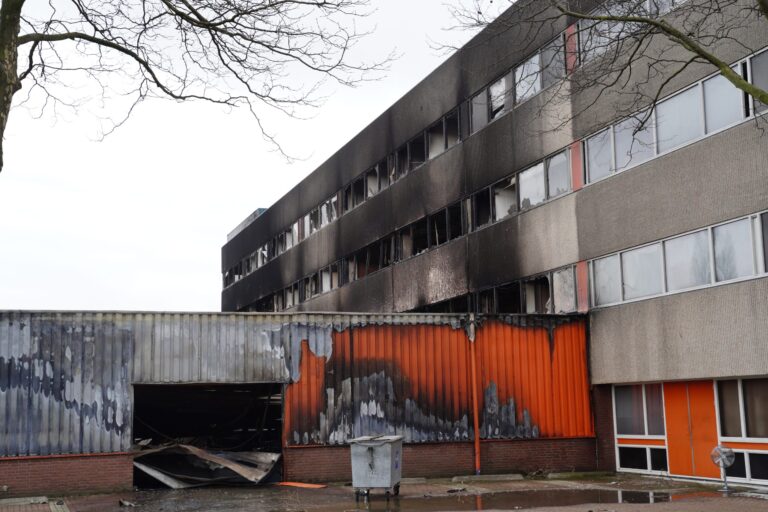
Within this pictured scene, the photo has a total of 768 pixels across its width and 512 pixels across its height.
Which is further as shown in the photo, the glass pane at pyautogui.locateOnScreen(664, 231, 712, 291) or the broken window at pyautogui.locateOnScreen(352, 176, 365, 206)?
the broken window at pyautogui.locateOnScreen(352, 176, 365, 206)

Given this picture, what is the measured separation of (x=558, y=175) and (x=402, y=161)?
33.3ft

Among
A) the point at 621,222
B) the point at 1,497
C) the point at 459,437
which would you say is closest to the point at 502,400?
the point at 459,437

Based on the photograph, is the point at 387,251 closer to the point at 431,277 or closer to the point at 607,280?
the point at 431,277

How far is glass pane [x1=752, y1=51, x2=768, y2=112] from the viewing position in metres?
17.2

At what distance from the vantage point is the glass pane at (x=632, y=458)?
70.2 ft

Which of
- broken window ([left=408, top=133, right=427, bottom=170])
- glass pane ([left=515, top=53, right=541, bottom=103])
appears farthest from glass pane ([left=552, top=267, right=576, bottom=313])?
broken window ([left=408, top=133, right=427, bottom=170])

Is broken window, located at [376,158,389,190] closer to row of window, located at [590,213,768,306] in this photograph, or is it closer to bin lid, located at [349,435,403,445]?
row of window, located at [590,213,768,306]

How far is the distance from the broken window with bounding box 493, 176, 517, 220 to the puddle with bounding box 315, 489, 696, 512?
9084 millimetres

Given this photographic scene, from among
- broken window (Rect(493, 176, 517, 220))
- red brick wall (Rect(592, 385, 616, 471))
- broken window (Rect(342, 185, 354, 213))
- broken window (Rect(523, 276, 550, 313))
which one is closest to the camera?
red brick wall (Rect(592, 385, 616, 471))

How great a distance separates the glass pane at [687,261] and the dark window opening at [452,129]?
1038 cm

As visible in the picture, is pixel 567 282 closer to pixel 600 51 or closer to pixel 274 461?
pixel 600 51

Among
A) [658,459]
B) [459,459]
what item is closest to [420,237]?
[459,459]

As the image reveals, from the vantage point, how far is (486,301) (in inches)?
1056

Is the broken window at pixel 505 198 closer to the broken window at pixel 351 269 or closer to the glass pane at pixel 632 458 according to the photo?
the glass pane at pixel 632 458
